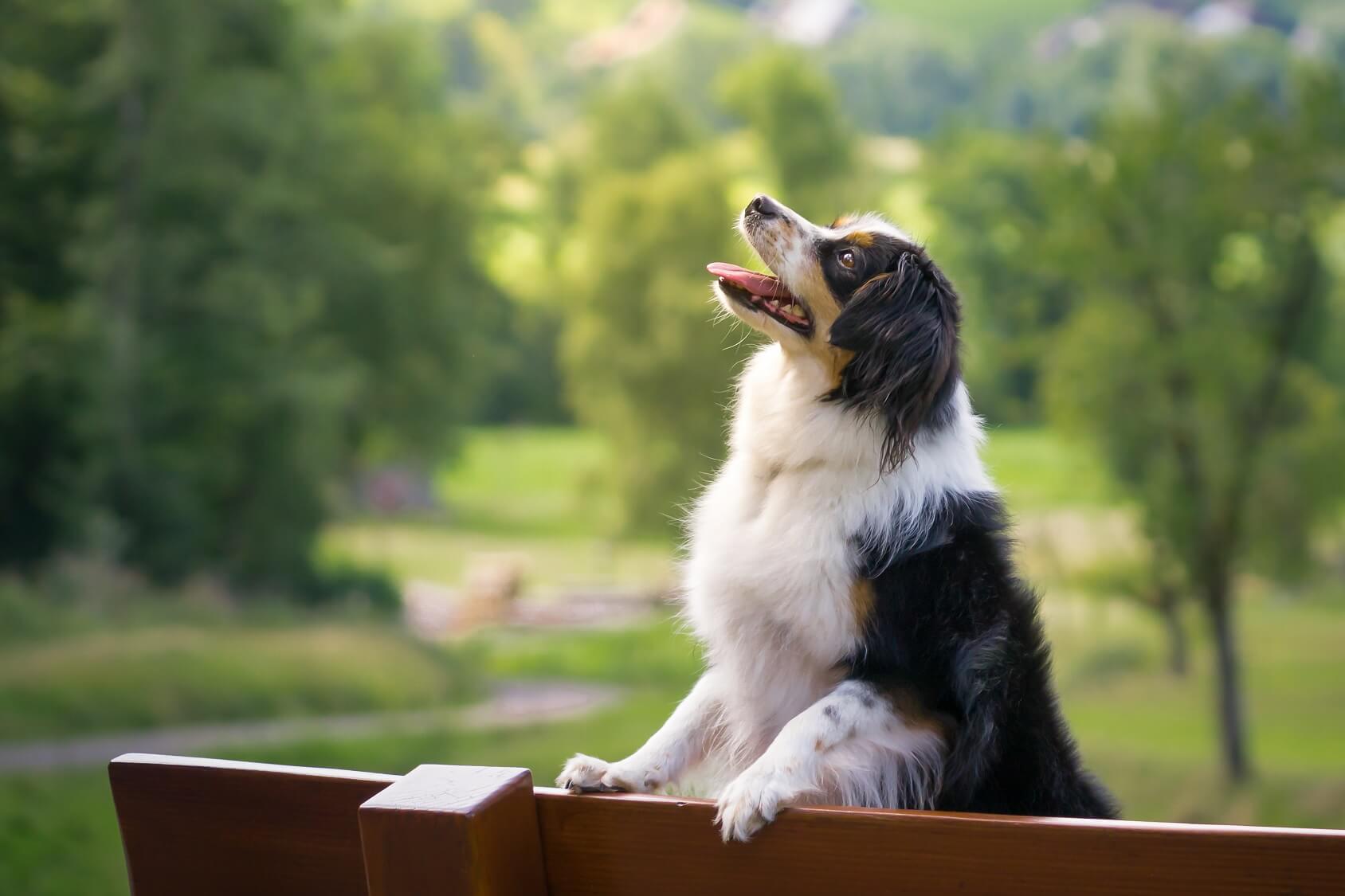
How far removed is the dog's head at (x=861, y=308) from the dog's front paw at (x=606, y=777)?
444 millimetres

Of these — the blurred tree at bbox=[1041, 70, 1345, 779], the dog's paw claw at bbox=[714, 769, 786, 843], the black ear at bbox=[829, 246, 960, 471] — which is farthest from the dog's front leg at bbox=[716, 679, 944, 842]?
the blurred tree at bbox=[1041, 70, 1345, 779]

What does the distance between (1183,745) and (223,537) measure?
5173 millimetres

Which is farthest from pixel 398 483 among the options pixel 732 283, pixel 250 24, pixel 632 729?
pixel 732 283

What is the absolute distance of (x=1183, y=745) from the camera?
668cm

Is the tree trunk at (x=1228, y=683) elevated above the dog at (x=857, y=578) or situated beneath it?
situated beneath

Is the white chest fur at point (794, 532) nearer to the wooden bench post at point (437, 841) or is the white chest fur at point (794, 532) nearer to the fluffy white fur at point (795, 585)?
the fluffy white fur at point (795, 585)

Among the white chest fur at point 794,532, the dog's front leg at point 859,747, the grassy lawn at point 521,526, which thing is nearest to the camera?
the dog's front leg at point 859,747

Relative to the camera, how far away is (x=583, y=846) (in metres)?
0.88

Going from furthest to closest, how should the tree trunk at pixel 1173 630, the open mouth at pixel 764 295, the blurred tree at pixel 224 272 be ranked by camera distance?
the tree trunk at pixel 1173 630
the blurred tree at pixel 224 272
the open mouth at pixel 764 295

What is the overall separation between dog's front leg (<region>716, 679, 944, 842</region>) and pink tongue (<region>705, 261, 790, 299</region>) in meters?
0.48

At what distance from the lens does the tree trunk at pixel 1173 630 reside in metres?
6.66

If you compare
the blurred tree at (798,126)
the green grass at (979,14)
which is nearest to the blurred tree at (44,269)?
the blurred tree at (798,126)

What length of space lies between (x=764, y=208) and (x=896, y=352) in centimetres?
27

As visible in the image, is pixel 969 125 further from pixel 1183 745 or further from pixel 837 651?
pixel 837 651
